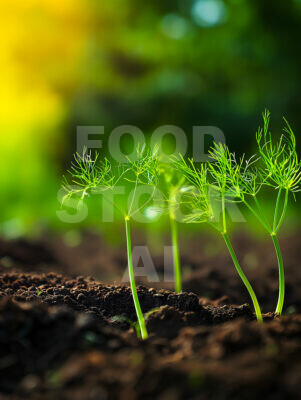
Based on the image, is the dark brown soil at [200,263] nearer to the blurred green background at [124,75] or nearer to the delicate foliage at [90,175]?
the delicate foliage at [90,175]

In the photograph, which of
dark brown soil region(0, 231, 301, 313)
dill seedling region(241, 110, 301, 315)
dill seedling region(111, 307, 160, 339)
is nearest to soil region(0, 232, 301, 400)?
dill seedling region(111, 307, 160, 339)

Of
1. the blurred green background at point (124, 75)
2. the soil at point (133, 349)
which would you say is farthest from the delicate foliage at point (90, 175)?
the blurred green background at point (124, 75)

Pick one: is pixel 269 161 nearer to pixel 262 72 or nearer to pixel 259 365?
pixel 259 365

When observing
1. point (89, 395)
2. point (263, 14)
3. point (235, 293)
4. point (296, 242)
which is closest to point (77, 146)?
point (263, 14)

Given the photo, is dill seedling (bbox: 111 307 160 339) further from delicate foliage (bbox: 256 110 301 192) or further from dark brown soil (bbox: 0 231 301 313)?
dark brown soil (bbox: 0 231 301 313)

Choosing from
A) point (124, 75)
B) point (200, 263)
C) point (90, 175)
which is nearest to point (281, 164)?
point (90, 175)

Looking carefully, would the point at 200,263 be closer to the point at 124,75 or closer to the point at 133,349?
the point at 133,349

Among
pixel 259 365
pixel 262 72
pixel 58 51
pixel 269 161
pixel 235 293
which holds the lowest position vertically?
pixel 235 293

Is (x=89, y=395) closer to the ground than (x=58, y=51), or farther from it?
closer to the ground
